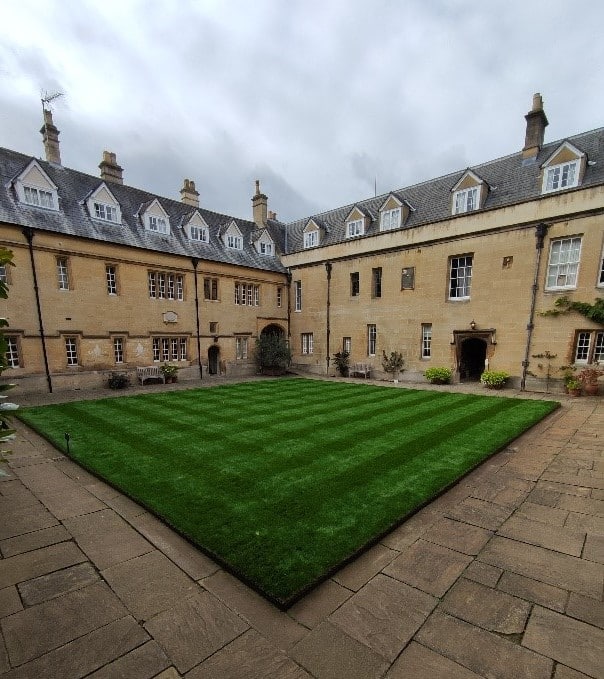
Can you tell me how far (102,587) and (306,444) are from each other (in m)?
4.73

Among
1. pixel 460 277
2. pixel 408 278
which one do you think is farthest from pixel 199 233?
pixel 460 277

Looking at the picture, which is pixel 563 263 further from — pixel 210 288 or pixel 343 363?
pixel 210 288

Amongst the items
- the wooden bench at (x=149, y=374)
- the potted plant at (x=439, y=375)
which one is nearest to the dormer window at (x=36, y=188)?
the wooden bench at (x=149, y=374)

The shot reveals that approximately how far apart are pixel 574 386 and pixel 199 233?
2239 cm

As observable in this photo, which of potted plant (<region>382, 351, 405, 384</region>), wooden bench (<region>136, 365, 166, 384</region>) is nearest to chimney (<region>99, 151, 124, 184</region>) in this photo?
wooden bench (<region>136, 365, 166, 384</region>)

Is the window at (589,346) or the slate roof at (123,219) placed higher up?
the slate roof at (123,219)

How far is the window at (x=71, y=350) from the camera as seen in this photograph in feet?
54.4

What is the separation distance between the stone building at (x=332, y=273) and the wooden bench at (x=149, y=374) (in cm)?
68

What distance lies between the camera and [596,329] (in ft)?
46.7

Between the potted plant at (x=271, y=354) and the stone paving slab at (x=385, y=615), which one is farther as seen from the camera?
the potted plant at (x=271, y=354)

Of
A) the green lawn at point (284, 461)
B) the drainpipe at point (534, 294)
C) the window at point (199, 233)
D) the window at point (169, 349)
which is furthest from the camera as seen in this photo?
the window at point (199, 233)

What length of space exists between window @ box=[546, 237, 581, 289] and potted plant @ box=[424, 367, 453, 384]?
614 centimetres

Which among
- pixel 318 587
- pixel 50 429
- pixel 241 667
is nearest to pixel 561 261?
pixel 318 587

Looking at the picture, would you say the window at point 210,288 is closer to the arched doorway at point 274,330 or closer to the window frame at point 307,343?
the arched doorway at point 274,330
